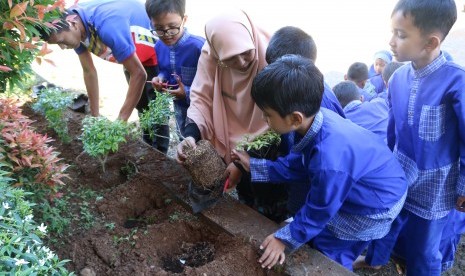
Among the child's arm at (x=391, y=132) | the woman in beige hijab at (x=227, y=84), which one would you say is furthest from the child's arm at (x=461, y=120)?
the woman in beige hijab at (x=227, y=84)

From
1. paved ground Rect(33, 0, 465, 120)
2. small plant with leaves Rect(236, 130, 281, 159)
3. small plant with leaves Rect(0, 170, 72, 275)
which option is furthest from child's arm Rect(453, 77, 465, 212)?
paved ground Rect(33, 0, 465, 120)

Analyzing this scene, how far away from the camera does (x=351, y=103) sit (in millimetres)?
3221

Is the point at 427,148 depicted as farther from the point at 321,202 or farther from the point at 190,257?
the point at 190,257

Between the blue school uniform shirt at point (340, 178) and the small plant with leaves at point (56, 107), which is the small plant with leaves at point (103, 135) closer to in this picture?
the small plant with leaves at point (56, 107)

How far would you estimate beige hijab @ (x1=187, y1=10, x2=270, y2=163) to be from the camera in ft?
7.52

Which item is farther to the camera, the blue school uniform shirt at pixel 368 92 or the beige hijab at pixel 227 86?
the blue school uniform shirt at pixel 368 92

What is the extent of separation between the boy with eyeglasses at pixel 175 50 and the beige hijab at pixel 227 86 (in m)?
0.25

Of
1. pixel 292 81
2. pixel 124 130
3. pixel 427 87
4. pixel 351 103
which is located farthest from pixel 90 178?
pixel 427 87

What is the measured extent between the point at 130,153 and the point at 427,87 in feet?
6.91

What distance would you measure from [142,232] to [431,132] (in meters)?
1.72

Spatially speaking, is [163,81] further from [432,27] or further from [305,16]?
[305,16]

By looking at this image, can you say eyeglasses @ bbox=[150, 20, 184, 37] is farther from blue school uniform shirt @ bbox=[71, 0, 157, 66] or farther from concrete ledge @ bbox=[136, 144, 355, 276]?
concrete ledge @ bbox=[136, 144, 355, 276]

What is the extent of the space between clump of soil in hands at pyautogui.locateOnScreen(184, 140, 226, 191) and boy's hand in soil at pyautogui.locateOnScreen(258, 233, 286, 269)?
0.50m

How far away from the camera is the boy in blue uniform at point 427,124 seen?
2037 millimetres
